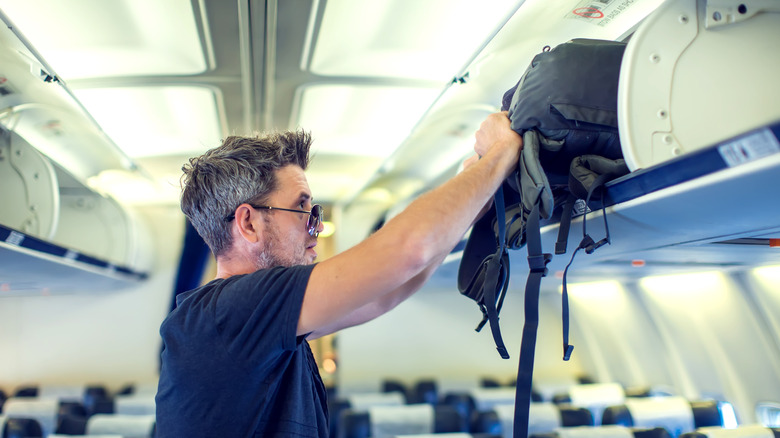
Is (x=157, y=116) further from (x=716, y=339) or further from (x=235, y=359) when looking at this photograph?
(x=716, y=339)

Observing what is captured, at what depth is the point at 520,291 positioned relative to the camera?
908 centimetres

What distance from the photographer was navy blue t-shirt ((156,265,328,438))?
1.56 metres

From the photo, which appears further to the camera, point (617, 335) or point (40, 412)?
point (617, 335)

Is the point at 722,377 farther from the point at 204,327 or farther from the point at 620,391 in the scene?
the point at 204,327

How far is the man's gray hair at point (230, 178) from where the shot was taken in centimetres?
199

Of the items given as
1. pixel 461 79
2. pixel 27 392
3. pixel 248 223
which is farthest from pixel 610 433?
pixel 27 392

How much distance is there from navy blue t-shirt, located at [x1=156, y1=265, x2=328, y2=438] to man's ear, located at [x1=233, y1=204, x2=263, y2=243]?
0.82 ft

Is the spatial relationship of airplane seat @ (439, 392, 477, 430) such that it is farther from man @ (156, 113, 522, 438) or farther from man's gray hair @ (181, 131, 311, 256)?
man's gray hair @ (181, 131, 311, 256)

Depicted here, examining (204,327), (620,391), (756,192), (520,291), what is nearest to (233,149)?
(204,327)

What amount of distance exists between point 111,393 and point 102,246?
11.9ft

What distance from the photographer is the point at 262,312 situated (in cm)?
156

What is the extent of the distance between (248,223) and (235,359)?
55 cm

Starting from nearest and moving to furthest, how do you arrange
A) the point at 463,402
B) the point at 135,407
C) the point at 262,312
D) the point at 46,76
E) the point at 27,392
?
the point at 262,312 → the point at 46,76 → the point at 135,407 → the point at 463,402 → the point at 27,392

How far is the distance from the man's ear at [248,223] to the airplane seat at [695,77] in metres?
1.23
